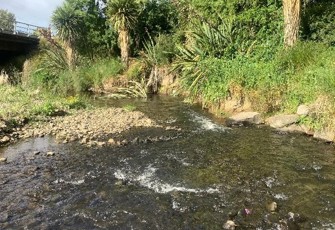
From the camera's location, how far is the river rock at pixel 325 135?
9.91 m

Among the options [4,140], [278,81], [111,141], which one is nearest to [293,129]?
[278,81]

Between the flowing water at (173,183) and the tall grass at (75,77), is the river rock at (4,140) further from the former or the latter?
the tall grass at (75,77)

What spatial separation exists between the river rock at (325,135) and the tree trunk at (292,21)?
19.0 ft

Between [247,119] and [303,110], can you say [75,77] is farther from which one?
[303,110]

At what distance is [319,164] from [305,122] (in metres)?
2.89

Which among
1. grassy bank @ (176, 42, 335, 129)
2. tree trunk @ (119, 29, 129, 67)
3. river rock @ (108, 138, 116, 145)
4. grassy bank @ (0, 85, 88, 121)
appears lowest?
river rock @ (108, 138, 116, 145)

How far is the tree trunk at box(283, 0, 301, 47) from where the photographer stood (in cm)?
1498

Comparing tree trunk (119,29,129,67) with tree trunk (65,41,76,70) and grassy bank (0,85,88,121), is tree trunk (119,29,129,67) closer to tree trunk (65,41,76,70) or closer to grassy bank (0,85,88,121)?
tree trunk (65,41,76,70)

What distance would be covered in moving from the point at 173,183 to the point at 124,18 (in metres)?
18.1

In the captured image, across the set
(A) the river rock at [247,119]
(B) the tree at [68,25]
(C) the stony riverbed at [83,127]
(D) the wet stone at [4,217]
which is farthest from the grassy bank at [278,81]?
(B) the tree at [68,25]

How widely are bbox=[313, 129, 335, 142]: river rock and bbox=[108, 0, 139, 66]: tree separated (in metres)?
15.9

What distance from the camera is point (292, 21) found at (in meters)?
15.0

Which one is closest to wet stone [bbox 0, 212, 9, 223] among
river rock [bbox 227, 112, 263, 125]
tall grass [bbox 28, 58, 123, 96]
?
river rock [bbox 227, 112, 263, 125]

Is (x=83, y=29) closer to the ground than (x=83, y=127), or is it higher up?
higher up
